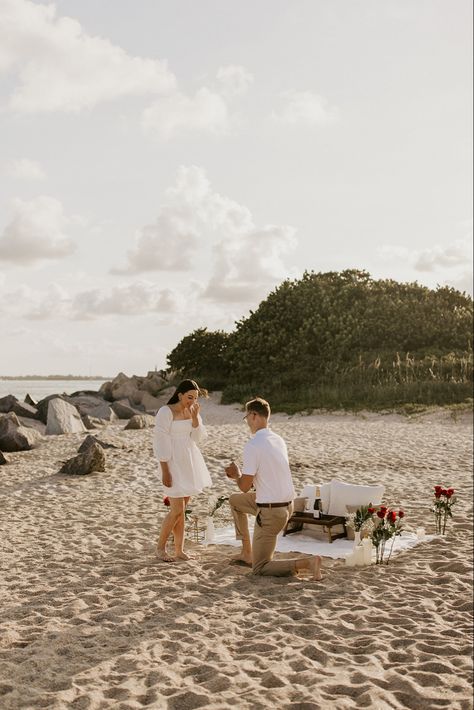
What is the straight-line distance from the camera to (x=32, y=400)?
32.6 meters

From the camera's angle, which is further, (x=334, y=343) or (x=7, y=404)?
(x=334, y=343)

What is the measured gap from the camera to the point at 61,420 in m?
22.7

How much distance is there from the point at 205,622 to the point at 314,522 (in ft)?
10.1

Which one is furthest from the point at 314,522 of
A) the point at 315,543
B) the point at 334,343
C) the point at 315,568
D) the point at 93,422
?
the point at 334,343

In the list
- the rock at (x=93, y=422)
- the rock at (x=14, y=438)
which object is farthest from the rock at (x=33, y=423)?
the rock at (x=14, y=438)

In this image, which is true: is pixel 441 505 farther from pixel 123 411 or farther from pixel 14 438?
pixel 123 411

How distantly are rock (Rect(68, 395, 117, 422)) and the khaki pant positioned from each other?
1900 centimetres

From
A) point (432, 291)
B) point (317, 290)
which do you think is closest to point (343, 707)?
point (317, 290)

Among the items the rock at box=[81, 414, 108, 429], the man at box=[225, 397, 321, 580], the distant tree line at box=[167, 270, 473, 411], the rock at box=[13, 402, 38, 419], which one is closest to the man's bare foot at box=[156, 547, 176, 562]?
the man at box=[225, 397, 321, 580]

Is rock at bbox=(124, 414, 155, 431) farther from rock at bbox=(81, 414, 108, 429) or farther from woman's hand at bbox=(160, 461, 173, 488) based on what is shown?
woman's hand at bbox=(160, 461, 173, 488)

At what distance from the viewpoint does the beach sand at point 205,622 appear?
17.8 feet

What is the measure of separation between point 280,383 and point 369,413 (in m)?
7.61

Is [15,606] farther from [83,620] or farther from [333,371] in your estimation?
[333,371]

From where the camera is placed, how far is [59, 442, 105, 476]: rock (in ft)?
48.3
